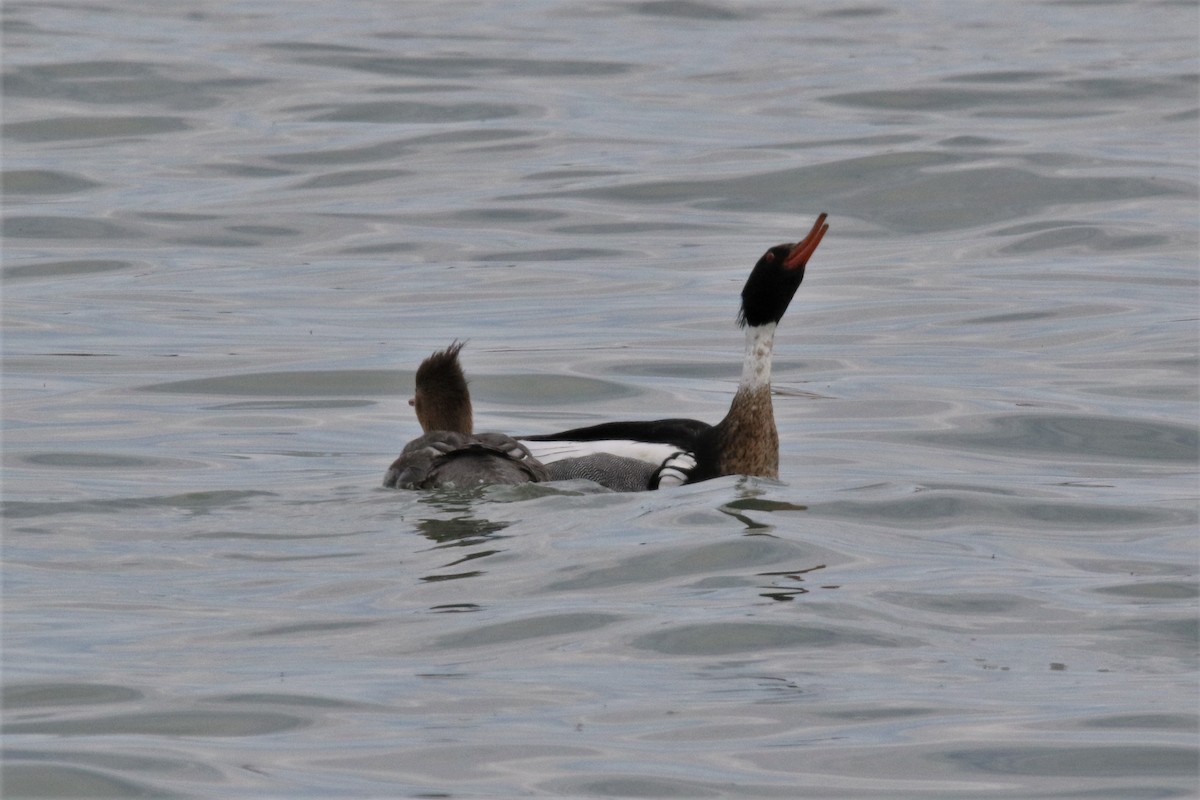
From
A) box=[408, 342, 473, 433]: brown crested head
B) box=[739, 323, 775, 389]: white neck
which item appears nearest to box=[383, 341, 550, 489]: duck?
box=[408, 342, 473, 433]: brown crested head

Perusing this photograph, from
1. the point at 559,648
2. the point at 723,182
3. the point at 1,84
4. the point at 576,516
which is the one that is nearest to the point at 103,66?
the point at 1,84

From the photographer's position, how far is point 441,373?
10.5 metres

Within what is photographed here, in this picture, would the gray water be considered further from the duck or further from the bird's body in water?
the bird's body in water

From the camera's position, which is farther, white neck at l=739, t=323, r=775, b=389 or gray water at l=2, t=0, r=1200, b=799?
white neck at l=739, t=323, r=775, b=389

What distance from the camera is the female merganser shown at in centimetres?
1034

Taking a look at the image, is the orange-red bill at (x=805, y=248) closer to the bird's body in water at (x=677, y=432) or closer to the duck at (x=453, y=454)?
the bird's body in water at (x=677, y=432)

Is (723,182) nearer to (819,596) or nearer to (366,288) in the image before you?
(366,288)

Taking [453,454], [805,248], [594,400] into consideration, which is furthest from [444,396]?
[594,400]

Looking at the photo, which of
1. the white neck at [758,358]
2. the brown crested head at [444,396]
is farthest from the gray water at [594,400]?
the white neck at [758,358]

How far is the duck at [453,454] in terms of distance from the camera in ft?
31.7

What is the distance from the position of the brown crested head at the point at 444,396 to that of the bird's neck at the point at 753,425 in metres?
1.33

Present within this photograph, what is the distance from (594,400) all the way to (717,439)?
3463 millimetres

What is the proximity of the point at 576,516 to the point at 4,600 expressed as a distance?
2.62m

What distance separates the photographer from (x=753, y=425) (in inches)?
412
